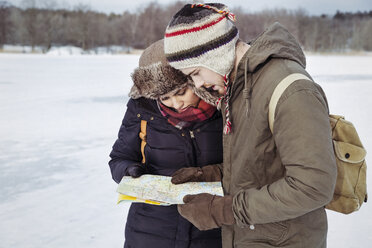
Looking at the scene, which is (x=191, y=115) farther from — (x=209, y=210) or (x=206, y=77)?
(x=209, y=210)

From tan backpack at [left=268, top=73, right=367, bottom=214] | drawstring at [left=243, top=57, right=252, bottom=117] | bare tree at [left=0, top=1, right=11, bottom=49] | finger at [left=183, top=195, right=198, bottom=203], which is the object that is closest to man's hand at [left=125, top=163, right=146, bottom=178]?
finger at [left=183, top=195, right=198, bottom=203]

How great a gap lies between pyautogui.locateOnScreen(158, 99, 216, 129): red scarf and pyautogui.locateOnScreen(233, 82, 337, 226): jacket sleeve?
57 centimetres

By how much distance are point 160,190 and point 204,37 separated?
0.64 metres

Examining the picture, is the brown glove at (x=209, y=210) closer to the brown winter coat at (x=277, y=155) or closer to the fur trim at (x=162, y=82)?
the brown winter coat at (x=277, y=155)

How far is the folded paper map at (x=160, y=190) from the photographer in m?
1.44

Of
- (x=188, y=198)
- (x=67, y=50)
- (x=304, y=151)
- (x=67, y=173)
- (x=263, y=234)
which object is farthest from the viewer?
(x=67, y=50)

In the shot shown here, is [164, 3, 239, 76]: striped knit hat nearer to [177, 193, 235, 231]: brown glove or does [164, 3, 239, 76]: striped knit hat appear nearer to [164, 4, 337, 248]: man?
[164, 4, 337, 248]: man

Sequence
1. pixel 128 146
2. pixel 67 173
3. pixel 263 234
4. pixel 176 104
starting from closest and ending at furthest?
1. pixel 263 234
2. pixel 176 104
3. pixel 128 146
4. pixel 67 173

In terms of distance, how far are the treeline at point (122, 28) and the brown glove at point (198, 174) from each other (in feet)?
127

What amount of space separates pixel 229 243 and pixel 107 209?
7.82 ft

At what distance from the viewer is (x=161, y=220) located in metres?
1.67

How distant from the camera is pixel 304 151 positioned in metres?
0.99

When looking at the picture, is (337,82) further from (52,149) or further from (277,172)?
(277,172)

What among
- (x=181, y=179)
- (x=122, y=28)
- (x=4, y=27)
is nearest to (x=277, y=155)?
(x=181, y=179)
